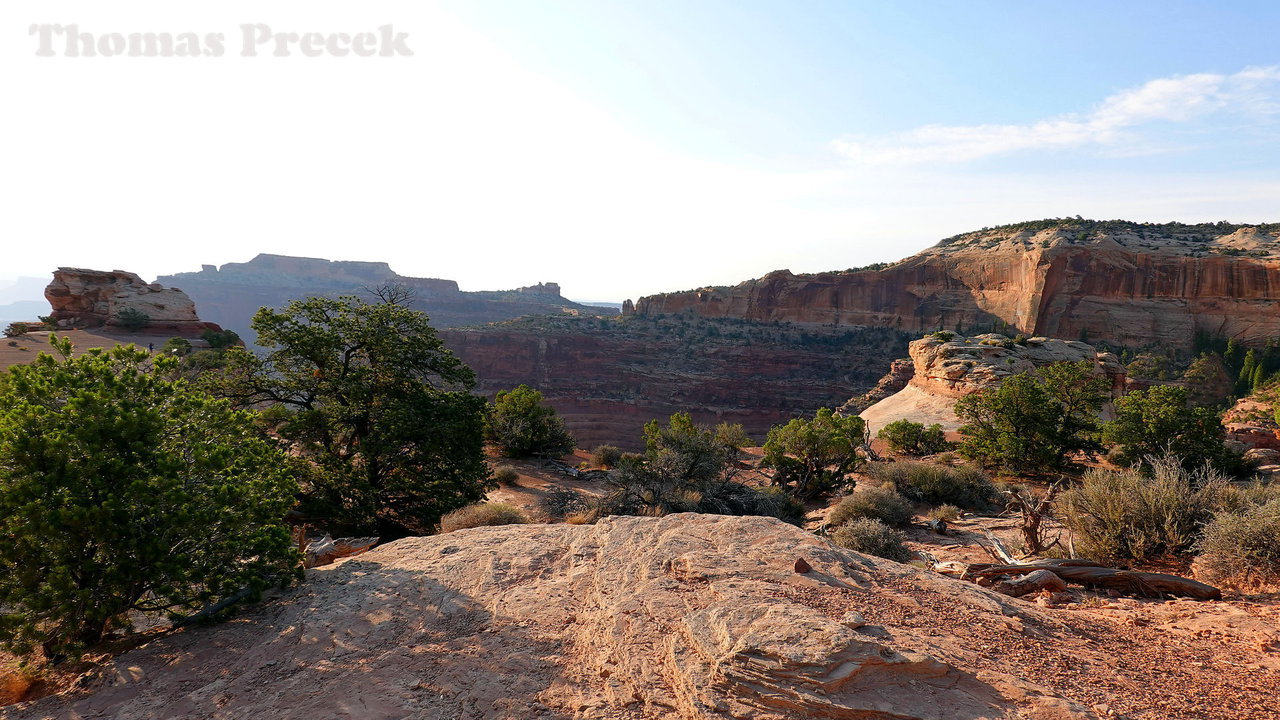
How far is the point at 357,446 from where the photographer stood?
39.2ft

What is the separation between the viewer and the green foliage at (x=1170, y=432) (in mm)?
13906

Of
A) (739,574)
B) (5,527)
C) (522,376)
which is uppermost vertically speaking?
(5,527)

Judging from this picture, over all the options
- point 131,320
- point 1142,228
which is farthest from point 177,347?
point 1142,228

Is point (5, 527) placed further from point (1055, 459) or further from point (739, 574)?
point (1055, 459)

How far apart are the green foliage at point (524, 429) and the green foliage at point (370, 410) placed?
29.3 ft

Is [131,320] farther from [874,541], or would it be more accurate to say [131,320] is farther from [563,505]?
[874,541]

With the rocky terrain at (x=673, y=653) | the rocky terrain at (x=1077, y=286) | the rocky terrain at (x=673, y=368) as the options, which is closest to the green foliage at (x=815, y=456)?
the rocky terrain at (x=673, y=653)

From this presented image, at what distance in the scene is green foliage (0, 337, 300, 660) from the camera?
15.4ft

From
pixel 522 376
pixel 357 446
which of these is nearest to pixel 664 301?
pixel 522 376

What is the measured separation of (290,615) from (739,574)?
4509 millimetres

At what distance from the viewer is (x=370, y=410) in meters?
12.1

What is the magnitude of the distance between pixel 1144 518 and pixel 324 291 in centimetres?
15964

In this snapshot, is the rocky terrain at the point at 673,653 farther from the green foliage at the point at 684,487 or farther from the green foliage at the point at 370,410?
the green foliage at the point at 370,410

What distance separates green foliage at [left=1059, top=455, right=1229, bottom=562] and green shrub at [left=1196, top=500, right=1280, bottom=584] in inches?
29.2
